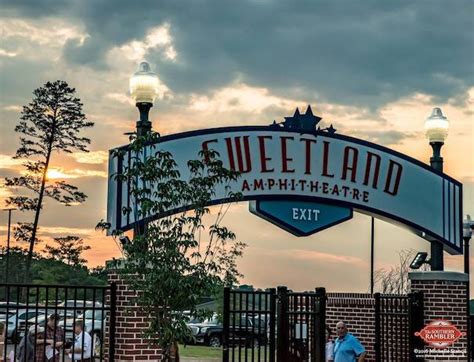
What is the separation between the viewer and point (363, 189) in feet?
53.5

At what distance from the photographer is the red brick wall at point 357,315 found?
1931 cm

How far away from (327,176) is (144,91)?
3.75 m

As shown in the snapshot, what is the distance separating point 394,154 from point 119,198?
5.43m

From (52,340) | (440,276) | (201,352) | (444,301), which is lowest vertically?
(201,352)

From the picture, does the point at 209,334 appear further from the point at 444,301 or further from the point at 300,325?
the point at 300,325

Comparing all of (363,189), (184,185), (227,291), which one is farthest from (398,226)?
(184,185)

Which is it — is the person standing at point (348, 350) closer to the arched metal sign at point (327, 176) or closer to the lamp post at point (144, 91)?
the arched metal sign at point (327, 176)

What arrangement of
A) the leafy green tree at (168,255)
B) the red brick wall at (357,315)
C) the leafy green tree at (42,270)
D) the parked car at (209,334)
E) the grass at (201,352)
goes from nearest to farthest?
the leafy green tree at (168,255), the red brick wall at (357,315), the grass at (201,352), the parked car at (209,334), the leafy green tree at (42,270)

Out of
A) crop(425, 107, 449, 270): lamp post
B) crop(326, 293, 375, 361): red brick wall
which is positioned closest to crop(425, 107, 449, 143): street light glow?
crop(425, 107, 449, 270): lamp post

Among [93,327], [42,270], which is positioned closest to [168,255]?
[93,327]

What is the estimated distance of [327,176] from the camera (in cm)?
1606

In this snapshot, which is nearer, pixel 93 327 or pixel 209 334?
pixel 93 327

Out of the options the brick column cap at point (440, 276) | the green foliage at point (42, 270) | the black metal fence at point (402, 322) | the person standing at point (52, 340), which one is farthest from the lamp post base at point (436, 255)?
the green foliage at point (42, 270)

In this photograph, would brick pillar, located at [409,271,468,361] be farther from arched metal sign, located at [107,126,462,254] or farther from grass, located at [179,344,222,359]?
grass, located at [179,344,222,359]
